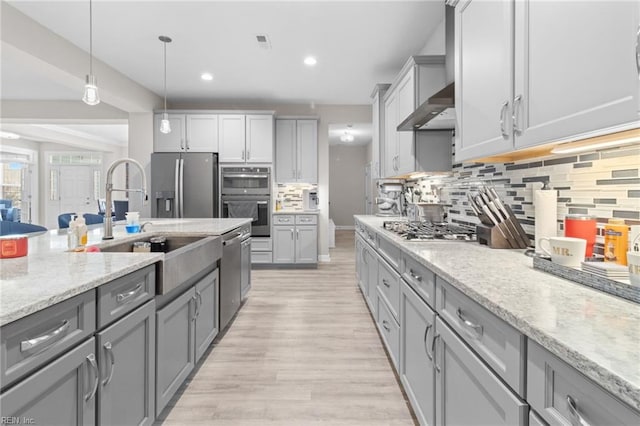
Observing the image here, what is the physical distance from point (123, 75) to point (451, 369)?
5211 mm

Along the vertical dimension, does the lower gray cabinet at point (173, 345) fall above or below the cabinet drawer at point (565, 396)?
below

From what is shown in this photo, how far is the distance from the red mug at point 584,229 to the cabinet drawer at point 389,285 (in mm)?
901

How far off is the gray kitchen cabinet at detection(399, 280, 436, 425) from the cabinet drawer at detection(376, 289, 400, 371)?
127 millimetres

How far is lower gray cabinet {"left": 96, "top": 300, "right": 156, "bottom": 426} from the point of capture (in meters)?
1.18

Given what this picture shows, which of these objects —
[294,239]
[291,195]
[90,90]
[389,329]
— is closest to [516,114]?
[389,329]

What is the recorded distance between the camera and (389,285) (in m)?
2.25

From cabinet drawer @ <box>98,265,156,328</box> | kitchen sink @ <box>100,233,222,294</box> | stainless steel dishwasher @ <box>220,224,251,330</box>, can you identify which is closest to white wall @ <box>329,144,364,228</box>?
stainless steel dishwasher @ <box>220,224,251,330</box>

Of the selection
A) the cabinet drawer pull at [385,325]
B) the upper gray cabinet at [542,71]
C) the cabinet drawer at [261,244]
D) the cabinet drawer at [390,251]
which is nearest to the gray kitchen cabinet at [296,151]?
the cabinet drawer at [261,244]

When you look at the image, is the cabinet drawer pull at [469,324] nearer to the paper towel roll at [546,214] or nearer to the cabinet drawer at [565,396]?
the cabinet drawer at [565,396]

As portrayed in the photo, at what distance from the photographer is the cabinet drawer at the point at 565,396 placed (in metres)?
0.54

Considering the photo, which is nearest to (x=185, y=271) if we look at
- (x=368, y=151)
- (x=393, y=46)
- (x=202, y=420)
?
(x=202, y=420)

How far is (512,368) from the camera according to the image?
0.81 m

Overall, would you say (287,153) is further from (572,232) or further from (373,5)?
(572,232)

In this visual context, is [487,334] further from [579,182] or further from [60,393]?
[60,393]
